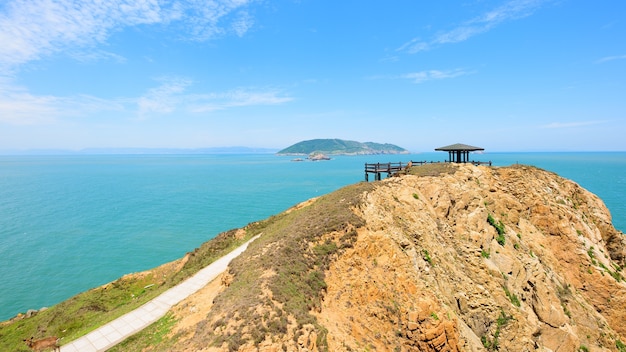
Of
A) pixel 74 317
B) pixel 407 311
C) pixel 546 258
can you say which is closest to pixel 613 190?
pixel 546 258

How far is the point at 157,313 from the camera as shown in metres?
18.8

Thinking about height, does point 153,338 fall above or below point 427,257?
below

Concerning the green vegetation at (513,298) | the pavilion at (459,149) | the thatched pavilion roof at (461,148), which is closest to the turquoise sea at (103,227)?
the pavilion at (459,149)

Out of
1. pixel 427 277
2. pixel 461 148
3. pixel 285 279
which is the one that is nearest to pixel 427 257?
pixel 427 277

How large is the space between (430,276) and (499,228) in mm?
13970

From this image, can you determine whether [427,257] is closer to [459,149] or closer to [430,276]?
[430,276]

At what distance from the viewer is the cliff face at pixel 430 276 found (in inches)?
619

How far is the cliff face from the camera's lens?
15.7 metres

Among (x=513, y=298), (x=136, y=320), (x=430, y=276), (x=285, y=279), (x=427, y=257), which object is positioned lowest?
(x=513, y=298)

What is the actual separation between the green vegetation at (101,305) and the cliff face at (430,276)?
659 cm

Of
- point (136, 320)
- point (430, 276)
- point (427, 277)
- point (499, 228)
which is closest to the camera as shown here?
point (136, 320)

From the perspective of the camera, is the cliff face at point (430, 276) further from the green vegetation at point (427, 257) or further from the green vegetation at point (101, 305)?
the green vegetation at point (101, 305)

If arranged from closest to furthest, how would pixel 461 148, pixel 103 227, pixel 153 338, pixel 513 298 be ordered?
pixel 153 338 < pixel 513 298 < pixel 461 148 < pixel 103 227

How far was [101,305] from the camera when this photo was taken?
2659 cm
